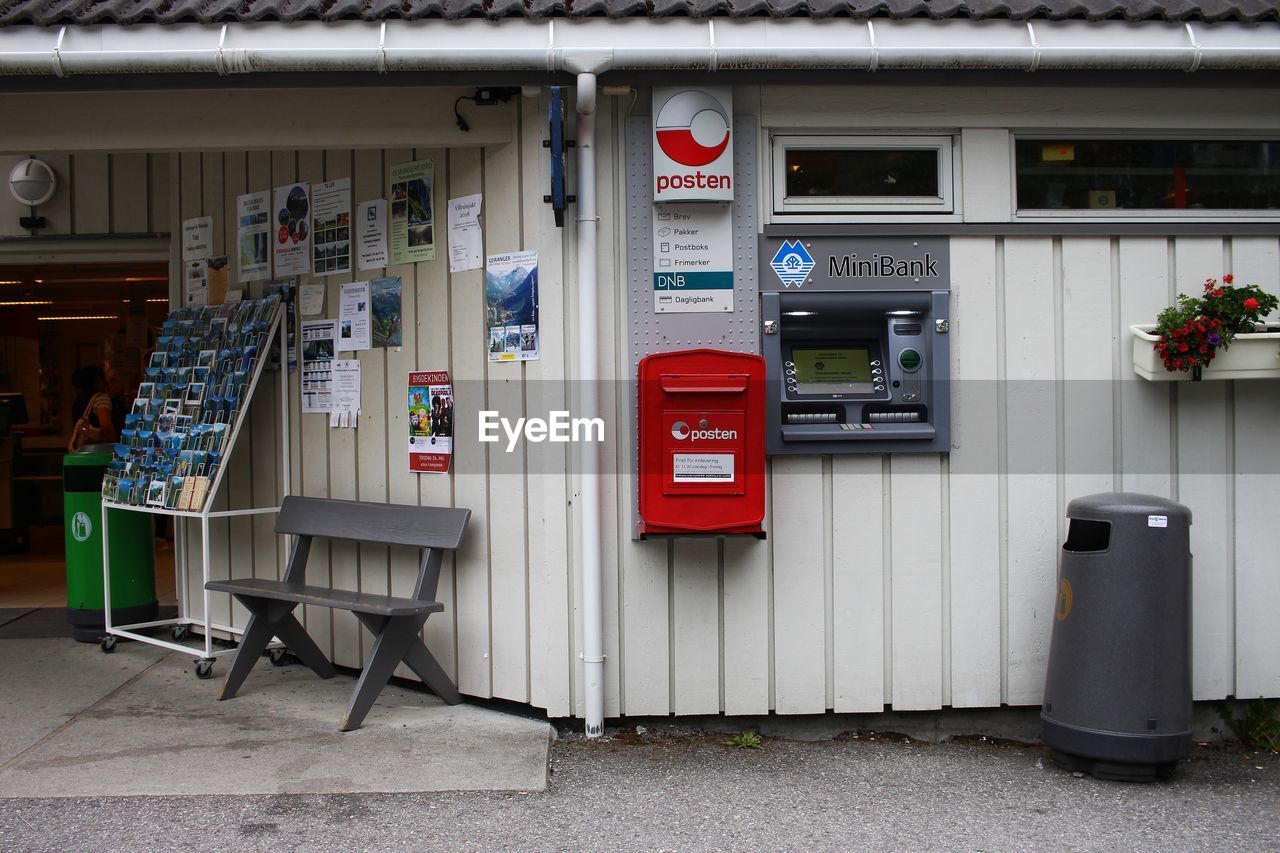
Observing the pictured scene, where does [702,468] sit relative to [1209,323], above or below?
below

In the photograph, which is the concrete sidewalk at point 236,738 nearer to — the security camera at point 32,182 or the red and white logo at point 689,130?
the red and white logo at point 689,130

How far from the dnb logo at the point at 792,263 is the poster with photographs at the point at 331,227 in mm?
2225

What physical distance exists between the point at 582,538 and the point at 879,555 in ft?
4.28

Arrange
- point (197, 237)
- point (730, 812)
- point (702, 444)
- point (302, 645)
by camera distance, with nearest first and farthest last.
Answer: point (730, 812), point (702, 444), point (302, 645), point (197, 237)

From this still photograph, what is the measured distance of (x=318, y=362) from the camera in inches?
224

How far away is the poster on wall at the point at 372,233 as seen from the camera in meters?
5.38

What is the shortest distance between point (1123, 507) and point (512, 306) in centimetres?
266

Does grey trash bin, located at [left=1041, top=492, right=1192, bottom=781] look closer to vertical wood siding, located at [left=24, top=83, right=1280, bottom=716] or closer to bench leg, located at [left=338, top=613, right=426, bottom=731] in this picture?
vertical wood siding, located at [left=24, top=83, right=1280, bottom=716]

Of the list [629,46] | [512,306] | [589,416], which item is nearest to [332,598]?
[589,416]

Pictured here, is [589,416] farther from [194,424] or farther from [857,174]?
[194,424]

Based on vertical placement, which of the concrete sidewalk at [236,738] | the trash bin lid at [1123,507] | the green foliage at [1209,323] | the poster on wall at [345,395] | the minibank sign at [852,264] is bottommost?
the concrete sidewalk at [236,738]

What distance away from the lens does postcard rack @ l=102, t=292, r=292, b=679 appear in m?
5.50

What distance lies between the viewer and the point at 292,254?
19.1 ft

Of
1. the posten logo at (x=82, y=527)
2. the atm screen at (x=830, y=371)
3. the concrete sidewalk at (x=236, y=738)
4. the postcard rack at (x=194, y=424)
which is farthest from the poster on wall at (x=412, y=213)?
the posten logo at (x=82, y=527)
